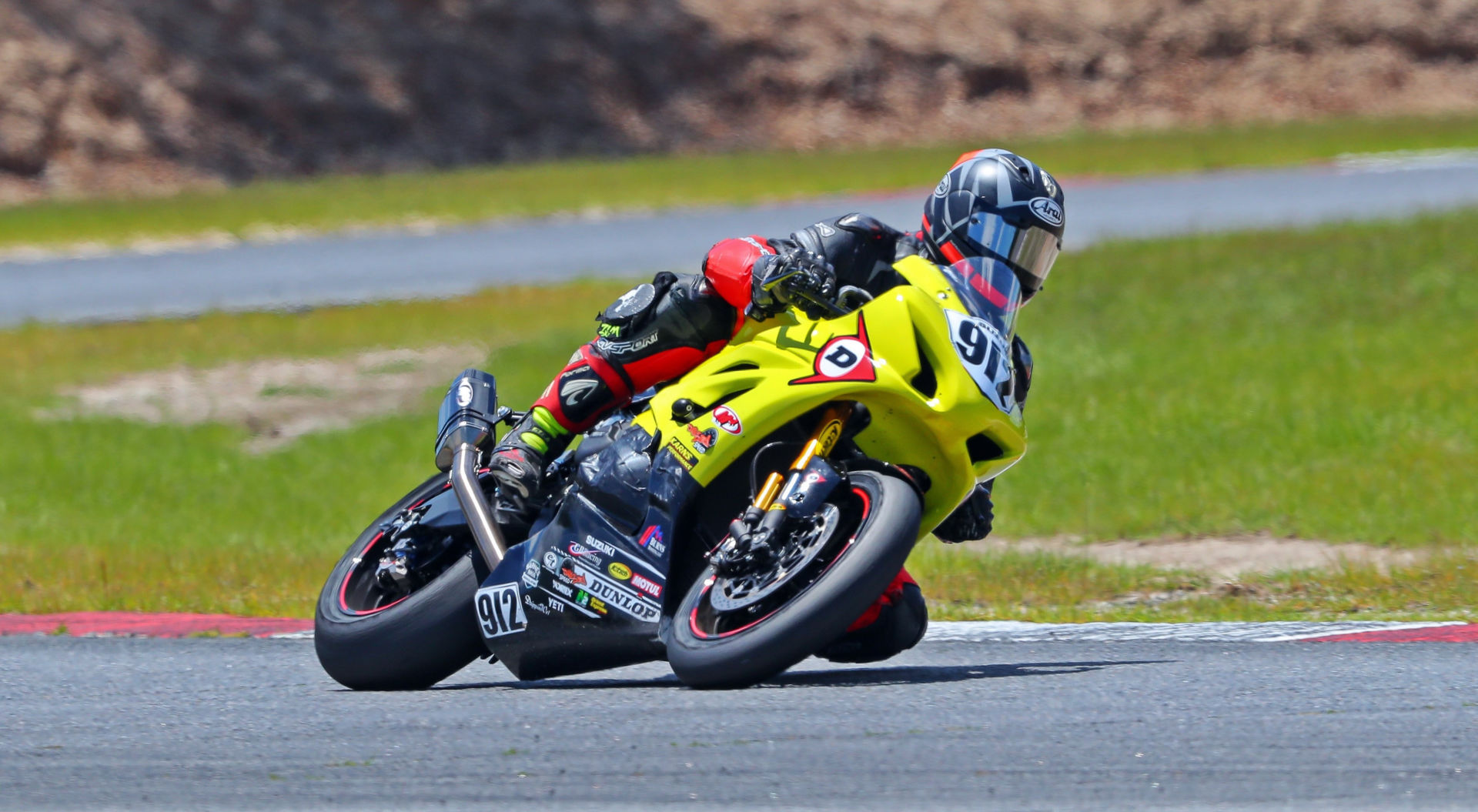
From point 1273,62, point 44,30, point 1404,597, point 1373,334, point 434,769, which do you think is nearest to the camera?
point 434,769

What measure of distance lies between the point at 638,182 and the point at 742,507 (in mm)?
18567

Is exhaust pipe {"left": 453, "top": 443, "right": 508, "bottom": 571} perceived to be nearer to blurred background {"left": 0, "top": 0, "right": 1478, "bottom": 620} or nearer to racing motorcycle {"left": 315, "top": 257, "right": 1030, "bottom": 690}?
racing motorcycle {"left": 315, "top": 257, "right": 1030, "bottom": 690}

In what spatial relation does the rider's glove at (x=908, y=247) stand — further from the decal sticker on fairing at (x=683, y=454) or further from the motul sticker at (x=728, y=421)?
the decal sticker on fairing at (x=683, y=454)

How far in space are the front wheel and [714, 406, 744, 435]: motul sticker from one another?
14.1 inches

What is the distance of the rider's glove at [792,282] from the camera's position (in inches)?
208

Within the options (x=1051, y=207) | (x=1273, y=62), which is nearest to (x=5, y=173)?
(x=1273, y=62)

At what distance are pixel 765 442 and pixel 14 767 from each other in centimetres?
210

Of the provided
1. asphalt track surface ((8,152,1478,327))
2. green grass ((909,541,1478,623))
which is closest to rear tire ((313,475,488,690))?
green grass ((909,541,1478,623))

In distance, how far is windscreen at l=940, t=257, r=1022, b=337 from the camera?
5418 millimetres

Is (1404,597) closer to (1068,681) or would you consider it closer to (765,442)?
(1068,681)

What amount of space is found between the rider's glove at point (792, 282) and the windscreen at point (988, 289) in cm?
37

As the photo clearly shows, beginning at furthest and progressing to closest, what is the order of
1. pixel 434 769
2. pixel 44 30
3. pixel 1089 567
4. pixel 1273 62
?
pixel 1273 62 → pixel 44 30 → pixel 1089 567 → pixel 434 769

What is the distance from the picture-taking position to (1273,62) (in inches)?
1155

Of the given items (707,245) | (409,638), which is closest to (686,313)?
(409,638)
